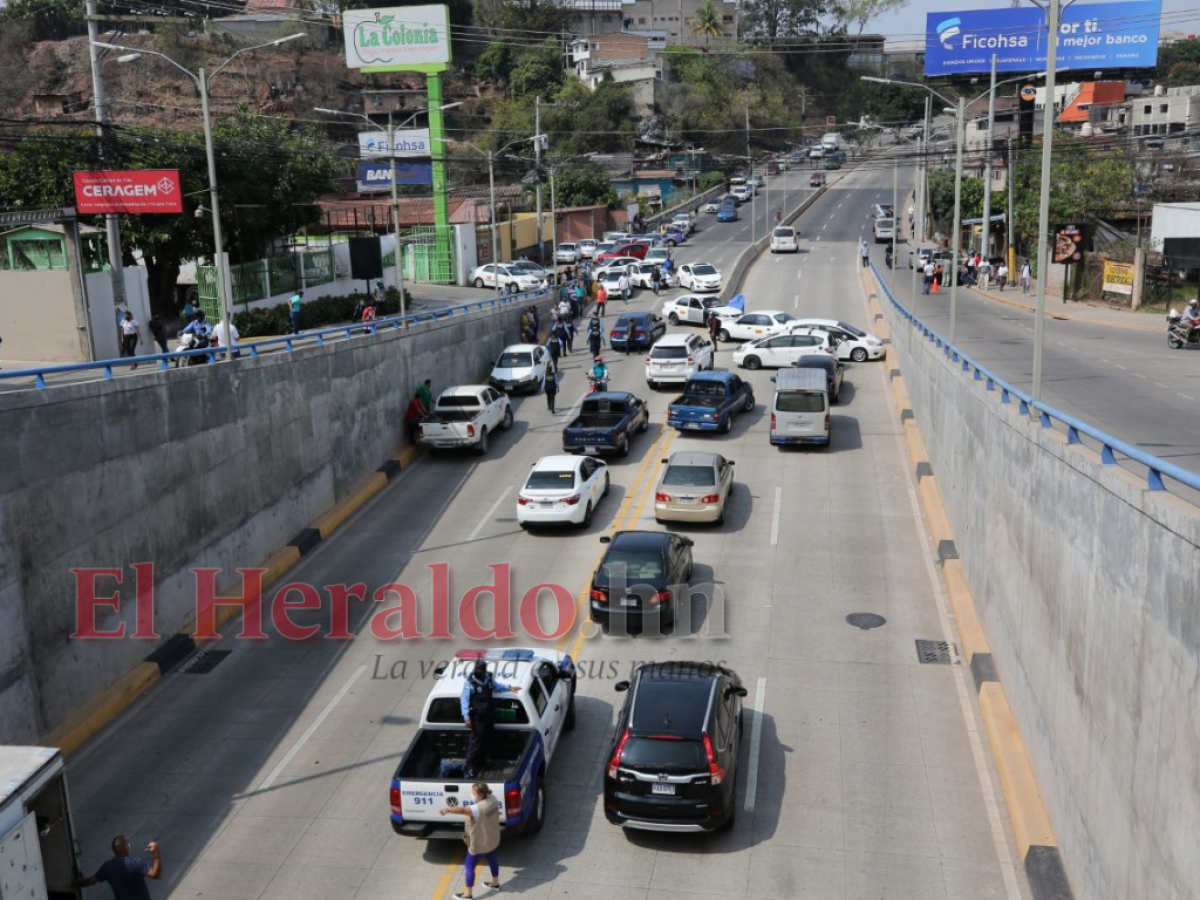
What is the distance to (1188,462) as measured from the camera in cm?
1747

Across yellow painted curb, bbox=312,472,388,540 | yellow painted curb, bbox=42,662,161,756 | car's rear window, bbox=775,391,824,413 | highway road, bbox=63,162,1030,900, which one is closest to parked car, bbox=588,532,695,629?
highway road, bbox=63,162,1030,900

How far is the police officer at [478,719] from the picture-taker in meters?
13.9

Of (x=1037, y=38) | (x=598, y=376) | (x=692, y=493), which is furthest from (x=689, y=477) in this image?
(x=1037, y=38)

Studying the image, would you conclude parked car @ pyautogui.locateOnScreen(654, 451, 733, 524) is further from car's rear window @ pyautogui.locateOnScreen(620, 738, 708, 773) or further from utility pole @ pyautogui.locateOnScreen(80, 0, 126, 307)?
utility pole @ pyautogui.locateOnScreen(80, 0, 126, 307)

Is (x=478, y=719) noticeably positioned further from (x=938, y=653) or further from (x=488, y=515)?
(x=488, y=515)

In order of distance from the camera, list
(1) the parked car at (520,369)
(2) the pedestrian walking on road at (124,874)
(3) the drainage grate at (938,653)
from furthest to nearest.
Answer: (1) the parked car at (520,369) < (3) the drainage grate at (938,653) < (2) the pedestrian walking on road at (124,874)

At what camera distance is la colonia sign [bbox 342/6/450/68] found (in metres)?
66.2

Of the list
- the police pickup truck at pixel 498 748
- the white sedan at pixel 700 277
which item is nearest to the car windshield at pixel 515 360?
the white sedan at pixel 700 277

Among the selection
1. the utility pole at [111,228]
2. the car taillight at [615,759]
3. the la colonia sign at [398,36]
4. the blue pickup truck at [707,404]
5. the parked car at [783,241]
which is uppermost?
the la colonia sign at [398,36]

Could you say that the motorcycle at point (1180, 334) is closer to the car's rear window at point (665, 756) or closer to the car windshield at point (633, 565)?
the car windshield at point (633, 565)

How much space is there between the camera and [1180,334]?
3534 cm

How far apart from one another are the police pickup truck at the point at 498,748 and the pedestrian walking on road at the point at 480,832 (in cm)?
46

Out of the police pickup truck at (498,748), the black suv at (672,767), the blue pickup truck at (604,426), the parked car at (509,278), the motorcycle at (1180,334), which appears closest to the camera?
the police pickup truck at (498,748)

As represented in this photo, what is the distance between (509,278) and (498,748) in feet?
161
